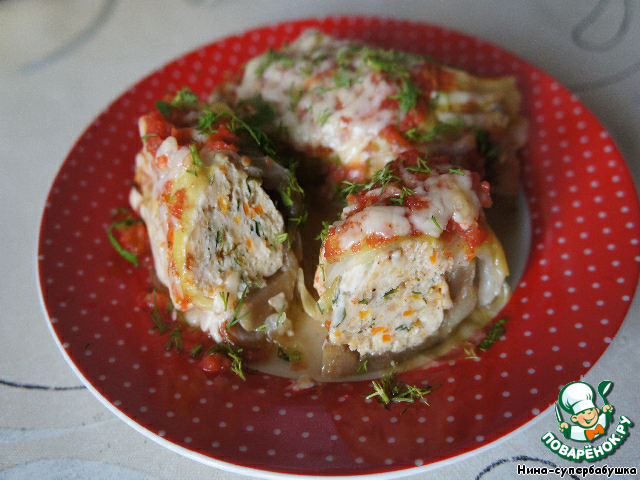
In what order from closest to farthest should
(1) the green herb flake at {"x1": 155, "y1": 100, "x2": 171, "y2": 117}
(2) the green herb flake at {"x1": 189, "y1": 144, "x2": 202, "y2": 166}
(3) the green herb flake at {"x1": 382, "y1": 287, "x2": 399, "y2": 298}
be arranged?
(3) the green herb flake at {"x1": 382, "y1": 287, "x2": 399, "y2": 298}
(2) the green herb flake at {"x1": 189, "y1": 144, "x2": 202, "y2": 166}
(1) the green herb flake at {"x1": 155, "y1": 100, "x2": 171, "y2": 117}

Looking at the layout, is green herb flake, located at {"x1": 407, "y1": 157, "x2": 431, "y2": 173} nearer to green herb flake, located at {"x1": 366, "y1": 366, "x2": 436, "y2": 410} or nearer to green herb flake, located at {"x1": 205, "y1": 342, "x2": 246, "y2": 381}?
green herb flake, located at {"x1": 366, "y1": 366, "x2": 436, "y2": 410}

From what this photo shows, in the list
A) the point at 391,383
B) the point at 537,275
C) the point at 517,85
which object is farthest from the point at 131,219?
the point at 517,85

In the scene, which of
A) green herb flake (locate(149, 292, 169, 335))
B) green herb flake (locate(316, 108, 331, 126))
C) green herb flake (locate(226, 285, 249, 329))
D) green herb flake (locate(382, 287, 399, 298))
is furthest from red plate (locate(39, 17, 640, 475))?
green herb flake (locate(316, 108, 331, 126))

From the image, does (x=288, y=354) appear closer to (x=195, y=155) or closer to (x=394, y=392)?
(x=394, y=392)

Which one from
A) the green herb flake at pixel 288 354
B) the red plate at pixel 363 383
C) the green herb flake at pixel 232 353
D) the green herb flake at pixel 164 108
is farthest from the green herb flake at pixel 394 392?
the green herb flake at pixel 164 108

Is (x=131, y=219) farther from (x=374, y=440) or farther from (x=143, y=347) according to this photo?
(x=374, y=440)
